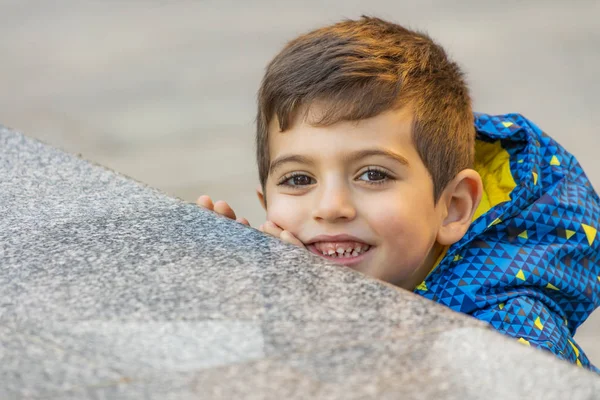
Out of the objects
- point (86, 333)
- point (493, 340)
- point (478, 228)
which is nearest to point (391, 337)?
point (493, 340)

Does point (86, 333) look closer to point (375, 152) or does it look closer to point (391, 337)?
point (391, 337)

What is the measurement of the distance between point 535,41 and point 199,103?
2.89 metres

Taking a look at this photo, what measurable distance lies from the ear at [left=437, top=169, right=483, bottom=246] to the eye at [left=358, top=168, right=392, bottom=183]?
28 cm

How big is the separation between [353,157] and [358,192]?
0.10 m

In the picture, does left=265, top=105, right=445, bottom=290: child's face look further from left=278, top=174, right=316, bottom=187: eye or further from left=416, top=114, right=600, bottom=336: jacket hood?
left=416, top=114, right=600, bottom=336: jacket hood

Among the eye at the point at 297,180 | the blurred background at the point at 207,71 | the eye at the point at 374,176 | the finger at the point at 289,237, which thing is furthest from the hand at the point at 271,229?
the blurred background at the point at 207,71

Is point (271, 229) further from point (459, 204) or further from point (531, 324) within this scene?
point (531, 324)

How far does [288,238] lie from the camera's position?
267 centimetres

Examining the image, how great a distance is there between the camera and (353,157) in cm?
268

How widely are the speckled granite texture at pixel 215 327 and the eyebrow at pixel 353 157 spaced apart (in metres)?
0.66

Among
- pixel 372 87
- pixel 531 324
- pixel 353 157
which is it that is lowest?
pixel 531 324

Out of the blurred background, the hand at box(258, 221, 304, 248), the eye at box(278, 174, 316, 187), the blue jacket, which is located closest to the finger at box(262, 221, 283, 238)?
the hand at box(258, 221, 304, 248)

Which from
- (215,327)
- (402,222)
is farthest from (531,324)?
(215,327)

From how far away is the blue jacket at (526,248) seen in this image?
280cm
